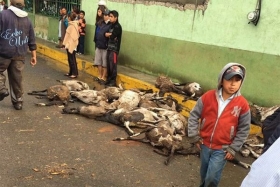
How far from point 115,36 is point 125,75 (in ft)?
3.53

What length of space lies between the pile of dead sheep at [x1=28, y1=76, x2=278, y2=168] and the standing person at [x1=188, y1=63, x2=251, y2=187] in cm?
139

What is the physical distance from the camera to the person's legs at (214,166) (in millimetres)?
3502

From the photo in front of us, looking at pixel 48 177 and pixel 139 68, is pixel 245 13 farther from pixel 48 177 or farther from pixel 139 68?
pixel 48 177

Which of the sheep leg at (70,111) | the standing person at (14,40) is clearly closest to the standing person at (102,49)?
the sheep leg at (70,111)

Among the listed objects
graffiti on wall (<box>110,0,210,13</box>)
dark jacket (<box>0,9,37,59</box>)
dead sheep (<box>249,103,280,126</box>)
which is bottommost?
dead sheep (<box>249,103,280,126</box>)

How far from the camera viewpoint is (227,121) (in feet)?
11.2

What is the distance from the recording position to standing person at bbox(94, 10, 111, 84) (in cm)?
920

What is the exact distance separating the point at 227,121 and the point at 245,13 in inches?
160

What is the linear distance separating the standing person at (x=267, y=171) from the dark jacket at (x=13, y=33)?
17.5ft

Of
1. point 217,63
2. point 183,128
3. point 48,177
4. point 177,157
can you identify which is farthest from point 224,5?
point 48,177

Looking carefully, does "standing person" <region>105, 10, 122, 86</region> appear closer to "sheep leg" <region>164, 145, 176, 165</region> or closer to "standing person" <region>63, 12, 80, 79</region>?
"standing person" <region>63, 12, 80, 79</region>

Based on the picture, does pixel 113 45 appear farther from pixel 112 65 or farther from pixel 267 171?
pixel 267 171

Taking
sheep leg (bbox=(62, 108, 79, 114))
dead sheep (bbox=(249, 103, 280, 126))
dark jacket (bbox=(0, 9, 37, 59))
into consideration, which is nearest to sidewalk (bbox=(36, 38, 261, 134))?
dead sheep (bbox=(249, 103, 280, 126))

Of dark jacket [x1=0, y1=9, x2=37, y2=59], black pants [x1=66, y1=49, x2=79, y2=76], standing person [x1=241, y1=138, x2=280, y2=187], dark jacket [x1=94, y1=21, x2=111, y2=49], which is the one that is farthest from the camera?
black pants [x1=66, y1=49, x2=79, y2=76]
